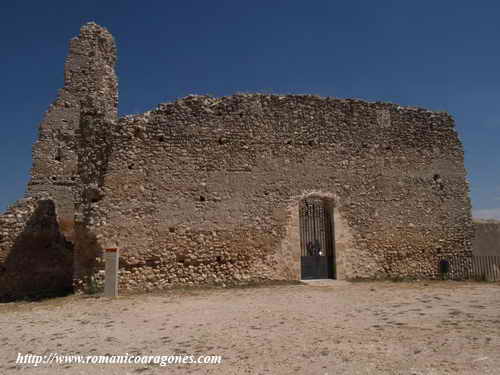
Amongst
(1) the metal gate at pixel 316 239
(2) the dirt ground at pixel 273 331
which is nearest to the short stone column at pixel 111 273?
(2) the dirt ground at pixel 273 331

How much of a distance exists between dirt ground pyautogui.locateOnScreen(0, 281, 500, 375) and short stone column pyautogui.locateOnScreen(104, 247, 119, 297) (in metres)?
0.33

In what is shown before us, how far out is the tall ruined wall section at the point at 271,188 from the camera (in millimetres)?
8875

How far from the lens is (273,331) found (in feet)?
16.6

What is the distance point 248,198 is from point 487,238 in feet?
28.3

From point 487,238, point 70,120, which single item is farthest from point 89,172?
point 487,238

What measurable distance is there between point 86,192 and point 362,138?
6815mm

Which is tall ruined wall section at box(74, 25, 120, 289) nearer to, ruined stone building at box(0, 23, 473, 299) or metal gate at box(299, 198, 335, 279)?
ruined stone building at box(0, 23, 473, 299)

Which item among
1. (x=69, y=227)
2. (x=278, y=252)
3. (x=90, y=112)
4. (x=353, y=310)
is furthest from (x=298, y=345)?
(x=69, y=227)

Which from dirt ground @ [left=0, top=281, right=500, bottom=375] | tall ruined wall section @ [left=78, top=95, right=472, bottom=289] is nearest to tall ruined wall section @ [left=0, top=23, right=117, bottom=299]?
tall ruined wall section @ [left=78, top=95, right=472, bottom=289]

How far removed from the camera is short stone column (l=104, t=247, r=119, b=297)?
26.3ft

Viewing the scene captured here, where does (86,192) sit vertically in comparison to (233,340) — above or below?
above

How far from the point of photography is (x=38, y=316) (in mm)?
6594

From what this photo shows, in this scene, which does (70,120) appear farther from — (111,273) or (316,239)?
(316,239)

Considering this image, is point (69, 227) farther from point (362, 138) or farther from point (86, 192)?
point (362, 138)
